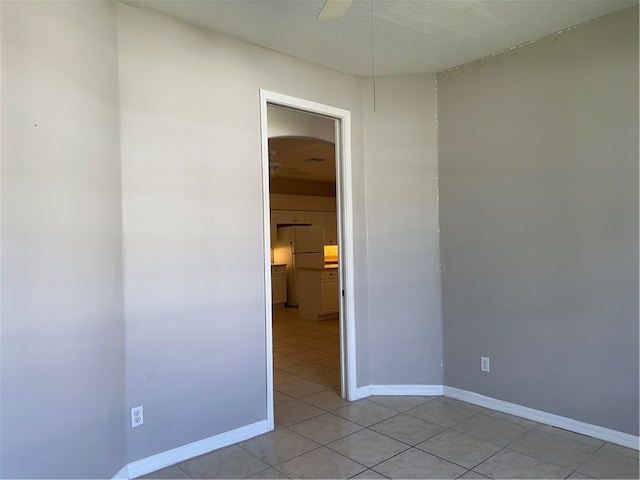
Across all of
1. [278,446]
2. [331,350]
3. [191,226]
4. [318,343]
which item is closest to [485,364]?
[278,446]

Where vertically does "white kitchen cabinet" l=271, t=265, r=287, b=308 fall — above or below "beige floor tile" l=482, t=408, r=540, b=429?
above

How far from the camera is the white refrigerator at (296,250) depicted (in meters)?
8.05

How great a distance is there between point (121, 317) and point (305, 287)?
5550mm

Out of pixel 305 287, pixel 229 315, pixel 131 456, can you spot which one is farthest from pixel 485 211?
pixel 305 287

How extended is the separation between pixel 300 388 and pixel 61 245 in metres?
2.63

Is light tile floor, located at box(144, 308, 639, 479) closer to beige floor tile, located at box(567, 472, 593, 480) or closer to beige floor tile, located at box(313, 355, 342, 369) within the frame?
beige floor tile, located at box(567, 472, 593, 480)

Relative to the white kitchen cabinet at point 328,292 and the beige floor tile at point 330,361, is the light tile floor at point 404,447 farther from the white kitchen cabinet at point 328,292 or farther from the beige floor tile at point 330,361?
the white kitchen cabinet at point 328,292

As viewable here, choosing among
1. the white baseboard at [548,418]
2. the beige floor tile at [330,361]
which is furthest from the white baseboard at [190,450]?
the beige floor tile at [330,361]

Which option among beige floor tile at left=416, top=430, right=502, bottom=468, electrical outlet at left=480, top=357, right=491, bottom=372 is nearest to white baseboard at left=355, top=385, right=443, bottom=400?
electrical outlet at left=480, top=357, right=491, bottom=372

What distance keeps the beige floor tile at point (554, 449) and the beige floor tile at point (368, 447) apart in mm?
751

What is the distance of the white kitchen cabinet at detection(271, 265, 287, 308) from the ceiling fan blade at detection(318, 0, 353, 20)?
7472 millimetres

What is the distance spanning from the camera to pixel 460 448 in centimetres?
272

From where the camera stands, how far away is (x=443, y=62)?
3.44 m

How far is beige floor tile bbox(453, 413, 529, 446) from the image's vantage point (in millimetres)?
2840
